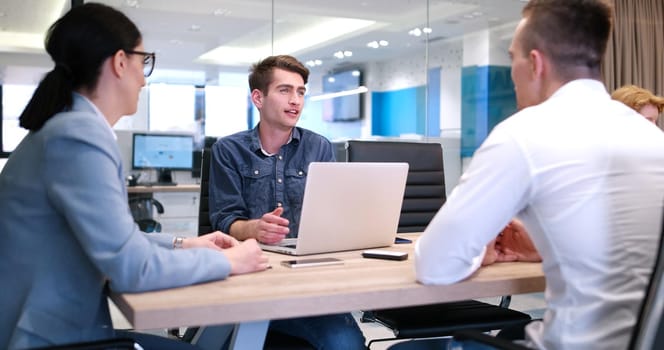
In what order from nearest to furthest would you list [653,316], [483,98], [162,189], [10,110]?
1. [653,316]
2. [10,110]
3. [162,189]
4. [483,98]

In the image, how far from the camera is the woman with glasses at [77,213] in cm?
129

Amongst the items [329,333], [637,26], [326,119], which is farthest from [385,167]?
[637,26]

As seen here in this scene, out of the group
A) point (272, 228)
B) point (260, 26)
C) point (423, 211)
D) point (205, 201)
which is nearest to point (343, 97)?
point (260, 26)

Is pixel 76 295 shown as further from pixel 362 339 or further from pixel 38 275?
pixel 362 339

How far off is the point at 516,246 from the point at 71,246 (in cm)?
109

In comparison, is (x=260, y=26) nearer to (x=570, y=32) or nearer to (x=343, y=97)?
(x=343, y=97)

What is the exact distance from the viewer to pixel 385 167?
6.22 ft

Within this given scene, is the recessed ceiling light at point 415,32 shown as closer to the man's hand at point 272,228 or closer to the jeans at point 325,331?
the man's hand at point 272,228

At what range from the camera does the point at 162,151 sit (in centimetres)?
631

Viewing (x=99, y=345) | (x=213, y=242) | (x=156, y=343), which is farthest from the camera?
(x=213, y=242)

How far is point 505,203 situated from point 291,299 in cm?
46

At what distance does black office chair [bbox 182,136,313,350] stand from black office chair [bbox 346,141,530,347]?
37 centimetres

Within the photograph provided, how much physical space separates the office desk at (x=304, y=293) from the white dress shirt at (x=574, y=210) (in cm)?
12

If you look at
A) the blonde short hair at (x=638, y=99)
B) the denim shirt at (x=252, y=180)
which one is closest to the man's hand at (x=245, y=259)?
the denim shirt at (x=252, y=180)
